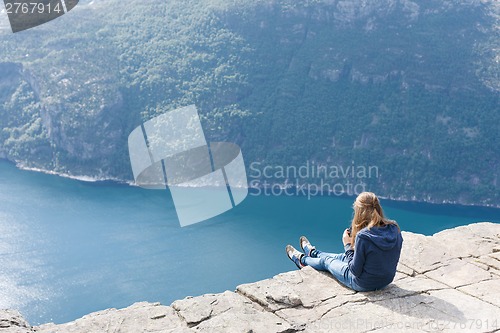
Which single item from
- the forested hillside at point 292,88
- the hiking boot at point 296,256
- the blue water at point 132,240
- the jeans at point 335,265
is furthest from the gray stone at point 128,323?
the forested hillside at point 292,88

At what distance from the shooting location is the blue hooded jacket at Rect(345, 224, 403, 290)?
3604mm

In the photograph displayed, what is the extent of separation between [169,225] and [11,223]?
1073 centimetres

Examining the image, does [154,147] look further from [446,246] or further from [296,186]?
[446,246]

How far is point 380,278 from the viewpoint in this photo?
3.68m

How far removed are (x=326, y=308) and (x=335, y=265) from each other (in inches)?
19.6

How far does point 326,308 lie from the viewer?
3486 millimetres

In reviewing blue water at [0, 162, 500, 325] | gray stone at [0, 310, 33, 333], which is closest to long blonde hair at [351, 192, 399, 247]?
gray stone at [0, 310, 33, 333]

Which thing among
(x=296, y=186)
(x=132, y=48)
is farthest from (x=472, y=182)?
(x=132, y=48)

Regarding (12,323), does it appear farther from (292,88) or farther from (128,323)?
(292,88)

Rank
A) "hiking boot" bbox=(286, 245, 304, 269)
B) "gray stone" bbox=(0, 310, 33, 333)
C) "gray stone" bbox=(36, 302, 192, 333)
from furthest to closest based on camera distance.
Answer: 1. "hiking boot" bbox=(286, 245, 304, 269)
2. "gray stone" bbox=(36, 302, 192, 333)
3. "gray stone" bbox=(0, 310, 33, 333)

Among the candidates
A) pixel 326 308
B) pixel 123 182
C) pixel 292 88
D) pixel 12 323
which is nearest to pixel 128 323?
pixel 12 323

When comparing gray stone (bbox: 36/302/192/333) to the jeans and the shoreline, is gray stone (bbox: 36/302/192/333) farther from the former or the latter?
the shoreline

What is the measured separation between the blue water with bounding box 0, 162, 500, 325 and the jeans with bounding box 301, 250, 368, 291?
2410cm

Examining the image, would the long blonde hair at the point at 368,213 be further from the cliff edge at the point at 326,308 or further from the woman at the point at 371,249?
the cliff edge at the point at 326,308
